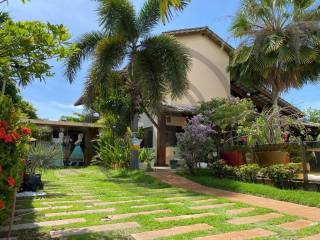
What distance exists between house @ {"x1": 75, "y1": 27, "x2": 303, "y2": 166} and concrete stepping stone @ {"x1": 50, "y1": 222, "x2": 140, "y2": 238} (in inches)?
432

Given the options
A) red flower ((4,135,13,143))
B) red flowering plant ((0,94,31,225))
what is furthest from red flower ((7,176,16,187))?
red flower ((4,135,13,143))

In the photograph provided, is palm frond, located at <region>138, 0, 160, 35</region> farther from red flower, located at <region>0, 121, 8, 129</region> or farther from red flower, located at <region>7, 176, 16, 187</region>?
red flower, located at <region>7, 176, 16, 187</region>

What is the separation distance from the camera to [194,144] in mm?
11945

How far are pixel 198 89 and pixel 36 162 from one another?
39.4 ft

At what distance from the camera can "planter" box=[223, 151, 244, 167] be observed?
1175cm

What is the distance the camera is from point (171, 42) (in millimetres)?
12852

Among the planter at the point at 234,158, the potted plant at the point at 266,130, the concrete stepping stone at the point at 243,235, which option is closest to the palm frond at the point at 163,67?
the planter at the point at 234,158

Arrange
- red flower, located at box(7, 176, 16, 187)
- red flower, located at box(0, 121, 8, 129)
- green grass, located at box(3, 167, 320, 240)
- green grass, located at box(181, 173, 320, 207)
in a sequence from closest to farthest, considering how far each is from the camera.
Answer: red flower, located at box(0, 121, 8, 129) < red flower, located at box(7, 176, 16, 187) < green grass, located at box(3, 167, 320, 240) < green grass, located at box(181, 173, 320, 207)

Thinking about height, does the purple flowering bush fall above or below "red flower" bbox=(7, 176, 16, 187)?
above

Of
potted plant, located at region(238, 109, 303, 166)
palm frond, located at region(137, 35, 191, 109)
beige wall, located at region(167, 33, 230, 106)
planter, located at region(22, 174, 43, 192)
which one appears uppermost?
beige wall, located at region(167, 33, 230, 106)

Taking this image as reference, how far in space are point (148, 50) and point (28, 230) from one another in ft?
30.5

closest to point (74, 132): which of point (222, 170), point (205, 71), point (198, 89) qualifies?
point (198, 89)

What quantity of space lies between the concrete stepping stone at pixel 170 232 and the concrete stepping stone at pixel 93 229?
41 centimetres

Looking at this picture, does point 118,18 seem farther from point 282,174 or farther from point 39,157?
point 282,174
